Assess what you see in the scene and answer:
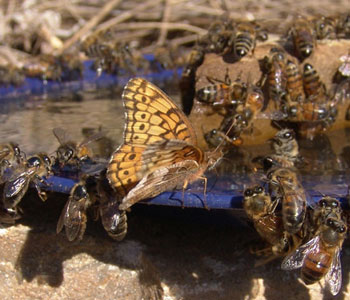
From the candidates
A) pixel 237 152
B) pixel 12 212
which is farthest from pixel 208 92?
pixel 12 212

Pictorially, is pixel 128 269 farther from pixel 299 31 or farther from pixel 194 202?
pixel 299 31

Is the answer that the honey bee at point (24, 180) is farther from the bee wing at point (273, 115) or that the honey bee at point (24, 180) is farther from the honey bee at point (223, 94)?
the bee wing at point (273, 115)

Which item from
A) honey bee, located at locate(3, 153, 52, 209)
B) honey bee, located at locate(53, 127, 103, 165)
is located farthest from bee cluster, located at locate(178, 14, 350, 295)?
honey bee, located at locate(3, 153, 52, 209)

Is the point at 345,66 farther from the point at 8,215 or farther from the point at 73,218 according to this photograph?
the point at 8,215

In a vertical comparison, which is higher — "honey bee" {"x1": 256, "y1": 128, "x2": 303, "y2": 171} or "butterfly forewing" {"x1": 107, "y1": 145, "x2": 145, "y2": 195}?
"butterfly forewing" {"x1": 107, "y1": 145, "x2": 145, "y2": 195}

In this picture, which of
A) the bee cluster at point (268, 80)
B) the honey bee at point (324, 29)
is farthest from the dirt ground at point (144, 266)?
the honey bee at point (324, 29)

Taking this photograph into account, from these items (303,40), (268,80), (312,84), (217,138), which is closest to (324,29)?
(303,40)

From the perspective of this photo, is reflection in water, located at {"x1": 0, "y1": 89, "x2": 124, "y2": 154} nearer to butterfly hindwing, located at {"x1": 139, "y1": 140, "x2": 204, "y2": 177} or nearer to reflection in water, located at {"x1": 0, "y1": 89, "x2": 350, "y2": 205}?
reflection in water, located at {"x1": 0, "y1": 89, "x2": 350, "y2": 205}
